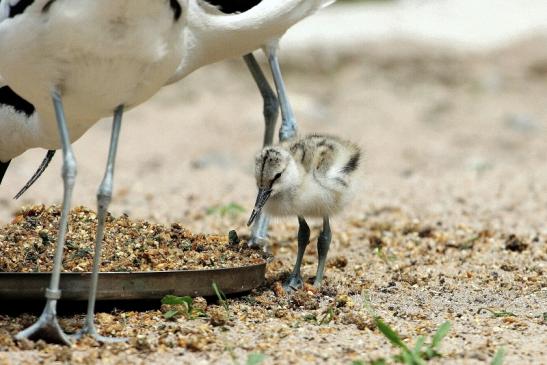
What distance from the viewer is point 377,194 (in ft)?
23.6

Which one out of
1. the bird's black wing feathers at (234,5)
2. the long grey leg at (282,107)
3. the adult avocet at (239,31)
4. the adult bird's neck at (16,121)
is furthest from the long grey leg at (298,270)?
the adult bird's neck at (16,121)

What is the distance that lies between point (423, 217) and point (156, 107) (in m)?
6.45

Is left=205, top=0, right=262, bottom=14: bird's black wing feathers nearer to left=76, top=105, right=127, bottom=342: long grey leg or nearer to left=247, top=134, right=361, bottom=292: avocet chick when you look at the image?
left=247, top=134, right=361, bottom=292: avocet chick

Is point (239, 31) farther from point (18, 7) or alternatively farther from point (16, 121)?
point (18, 7)

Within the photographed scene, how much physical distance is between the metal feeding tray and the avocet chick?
1.10ft

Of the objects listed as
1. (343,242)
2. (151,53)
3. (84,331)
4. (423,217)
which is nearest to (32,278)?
(84,331)

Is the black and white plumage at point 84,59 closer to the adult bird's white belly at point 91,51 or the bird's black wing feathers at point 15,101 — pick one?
the adult bird's white belly at point 91,51

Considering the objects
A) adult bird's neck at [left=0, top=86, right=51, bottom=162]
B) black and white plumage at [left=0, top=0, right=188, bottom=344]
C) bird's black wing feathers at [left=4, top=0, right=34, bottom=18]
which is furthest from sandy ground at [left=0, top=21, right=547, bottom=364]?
bird's black wing feathers at [left=4, top=0, right=34, bottom=18]

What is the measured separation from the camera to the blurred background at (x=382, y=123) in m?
6.84

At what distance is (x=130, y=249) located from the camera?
4.13 meters

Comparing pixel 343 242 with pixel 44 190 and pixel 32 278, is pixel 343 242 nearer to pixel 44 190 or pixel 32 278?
pixel 32 278

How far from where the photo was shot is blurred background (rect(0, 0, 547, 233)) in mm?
6845

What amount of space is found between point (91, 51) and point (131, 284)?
90cm

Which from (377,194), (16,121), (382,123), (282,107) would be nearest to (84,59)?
(16,121)
